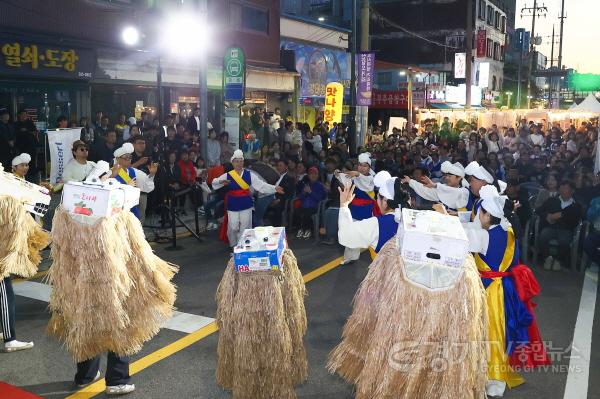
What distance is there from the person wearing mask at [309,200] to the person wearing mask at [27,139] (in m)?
6.02

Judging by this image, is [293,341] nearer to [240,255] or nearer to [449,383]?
[240,255]

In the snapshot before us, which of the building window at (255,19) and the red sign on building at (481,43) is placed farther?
the red sign on building at (481,43)

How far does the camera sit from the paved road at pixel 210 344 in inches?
195

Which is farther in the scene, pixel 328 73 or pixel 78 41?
pixel 328 73

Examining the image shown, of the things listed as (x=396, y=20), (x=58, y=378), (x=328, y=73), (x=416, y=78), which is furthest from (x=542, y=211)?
(x=396, y=20)

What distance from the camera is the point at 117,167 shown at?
770 cm

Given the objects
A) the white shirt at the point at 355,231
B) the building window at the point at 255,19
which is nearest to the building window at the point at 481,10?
the building window at the point at 255,19

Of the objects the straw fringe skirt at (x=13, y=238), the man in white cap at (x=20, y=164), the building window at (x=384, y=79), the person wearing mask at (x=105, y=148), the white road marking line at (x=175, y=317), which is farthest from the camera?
the building window at (x=384, y=79)

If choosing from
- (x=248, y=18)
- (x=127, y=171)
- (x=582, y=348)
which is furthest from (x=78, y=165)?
(x=248, y=18)

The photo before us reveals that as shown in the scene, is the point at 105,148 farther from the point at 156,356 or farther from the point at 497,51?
the point at 497,51

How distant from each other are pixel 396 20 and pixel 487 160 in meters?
43.9

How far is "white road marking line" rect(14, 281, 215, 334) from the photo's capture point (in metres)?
6.25

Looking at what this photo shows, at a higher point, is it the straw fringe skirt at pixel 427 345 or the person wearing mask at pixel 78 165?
the person wearing mask at pixel 78 165

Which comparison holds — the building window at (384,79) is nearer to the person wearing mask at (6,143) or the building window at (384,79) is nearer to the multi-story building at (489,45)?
the multi-story building at (489,45)
